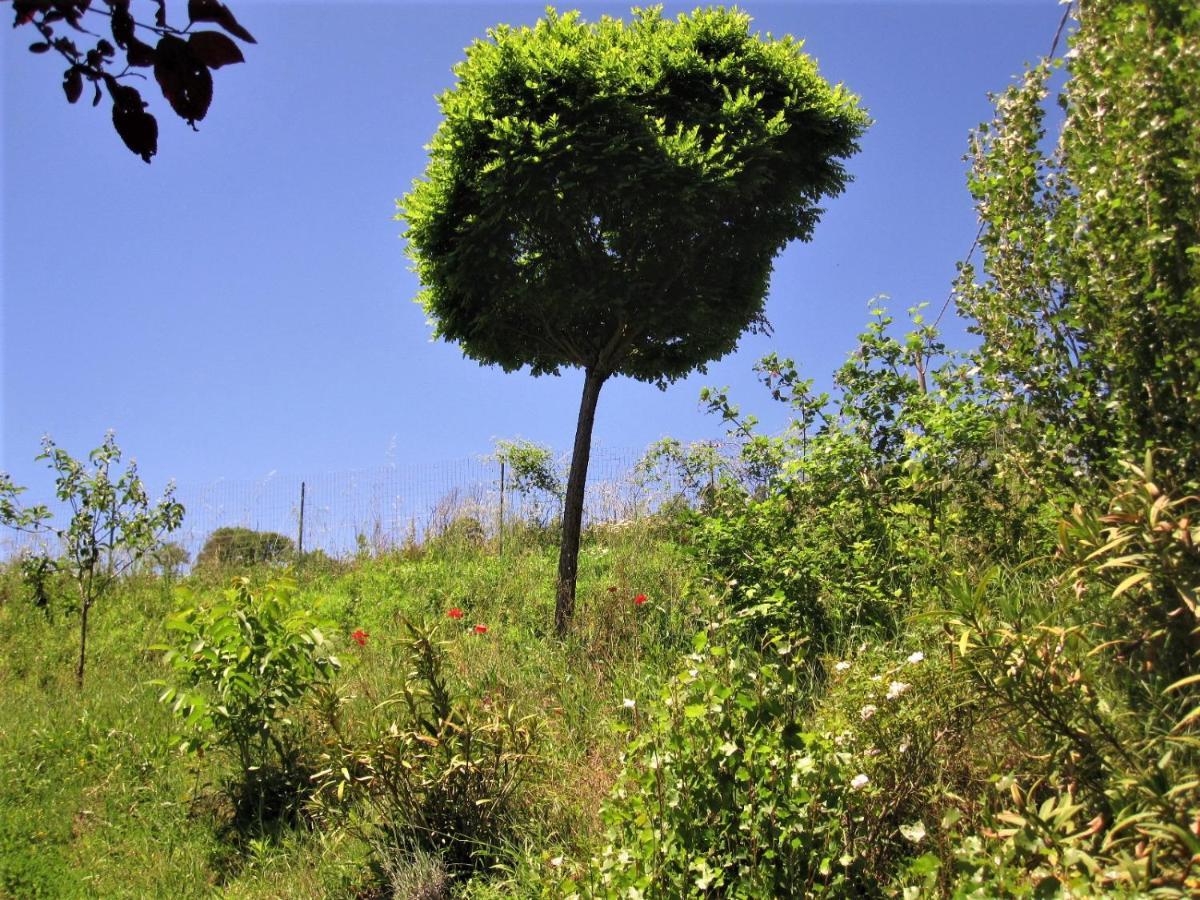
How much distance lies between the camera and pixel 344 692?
5656 mm

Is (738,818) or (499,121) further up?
(499,121)

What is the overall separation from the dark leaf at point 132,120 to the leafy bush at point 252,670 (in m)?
3.60

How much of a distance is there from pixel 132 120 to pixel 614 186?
5.18 meters

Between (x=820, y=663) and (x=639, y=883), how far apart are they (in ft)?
6.95

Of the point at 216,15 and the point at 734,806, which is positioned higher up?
the point at 216,15

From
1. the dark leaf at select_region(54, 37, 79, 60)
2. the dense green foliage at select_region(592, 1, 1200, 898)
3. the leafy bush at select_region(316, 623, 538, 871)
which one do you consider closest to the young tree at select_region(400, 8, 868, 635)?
the leafy bush at select_region(316, 623, 538, 871)

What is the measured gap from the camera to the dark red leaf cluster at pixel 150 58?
1.44 meters

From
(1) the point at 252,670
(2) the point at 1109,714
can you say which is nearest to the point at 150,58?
(2) the point at 1109,714

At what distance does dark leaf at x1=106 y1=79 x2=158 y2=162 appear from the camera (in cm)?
147

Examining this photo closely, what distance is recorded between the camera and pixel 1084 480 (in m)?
3.26

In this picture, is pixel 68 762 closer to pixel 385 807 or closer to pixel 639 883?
pixel 385 807

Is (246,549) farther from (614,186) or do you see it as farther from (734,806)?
(734,806)

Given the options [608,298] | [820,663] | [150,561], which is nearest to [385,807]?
[820,663]

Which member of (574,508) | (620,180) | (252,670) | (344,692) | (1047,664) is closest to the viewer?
(1047,664)
